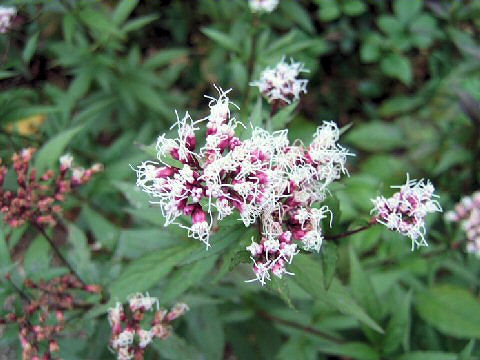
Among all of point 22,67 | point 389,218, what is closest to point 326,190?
point 389,218

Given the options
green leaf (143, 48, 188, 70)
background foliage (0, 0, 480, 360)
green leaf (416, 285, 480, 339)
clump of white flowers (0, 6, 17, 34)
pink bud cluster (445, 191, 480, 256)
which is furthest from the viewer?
green leaf (143, 48, 188, 70)

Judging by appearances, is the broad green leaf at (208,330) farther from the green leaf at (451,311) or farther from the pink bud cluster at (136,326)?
the green leaf at (451,311)

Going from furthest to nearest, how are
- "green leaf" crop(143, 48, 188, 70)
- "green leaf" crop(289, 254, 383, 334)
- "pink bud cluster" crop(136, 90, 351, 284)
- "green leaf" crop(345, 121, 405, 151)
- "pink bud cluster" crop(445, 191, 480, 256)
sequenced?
1. "green leaf" crop(345, 121, 405, 151)
2. "green leaf" crop(143, 48, 188, 70)
3. "pink bud cluster" crop(445, 191, 480, 256)
4. "green leaf" crop(289, 254, 383, 334)
5. "pink bud cluster" crop(136, 90, 351, 284)

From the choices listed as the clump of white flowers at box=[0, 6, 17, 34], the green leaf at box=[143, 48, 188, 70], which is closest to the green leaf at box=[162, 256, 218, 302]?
the clump of white flowers at box=[0, 6, 17, 34]

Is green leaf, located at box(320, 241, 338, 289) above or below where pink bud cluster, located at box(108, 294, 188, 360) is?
above

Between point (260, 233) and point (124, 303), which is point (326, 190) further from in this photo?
point (124, 303)

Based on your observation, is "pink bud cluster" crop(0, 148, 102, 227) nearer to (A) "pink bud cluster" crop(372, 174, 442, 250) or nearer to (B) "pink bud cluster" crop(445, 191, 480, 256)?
(A) "pink bud cluster" crop(372, 174, 442, 250)
